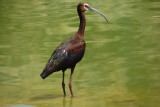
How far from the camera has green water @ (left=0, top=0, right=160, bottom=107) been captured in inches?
464

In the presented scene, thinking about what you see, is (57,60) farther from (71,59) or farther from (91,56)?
(91,56)

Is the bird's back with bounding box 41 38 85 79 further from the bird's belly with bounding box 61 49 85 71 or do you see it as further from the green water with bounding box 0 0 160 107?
the green water with bounding box 0 0 160 107

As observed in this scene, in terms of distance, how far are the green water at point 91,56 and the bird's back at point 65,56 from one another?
0.75 m

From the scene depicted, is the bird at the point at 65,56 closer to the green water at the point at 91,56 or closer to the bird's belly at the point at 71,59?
the bird's belly at the point at 71,59

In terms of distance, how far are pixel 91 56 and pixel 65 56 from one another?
3.97 meters

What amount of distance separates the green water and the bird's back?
2.47ft

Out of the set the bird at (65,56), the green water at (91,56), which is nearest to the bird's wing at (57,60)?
the bird at (65,56)

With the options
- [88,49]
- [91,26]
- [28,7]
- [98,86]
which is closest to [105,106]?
[98,86]

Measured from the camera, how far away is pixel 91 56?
15344 millimetres

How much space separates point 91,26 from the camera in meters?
19.6

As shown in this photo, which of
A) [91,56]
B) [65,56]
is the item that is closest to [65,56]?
[65,56]

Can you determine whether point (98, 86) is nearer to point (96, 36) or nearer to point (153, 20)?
point (96, 36)

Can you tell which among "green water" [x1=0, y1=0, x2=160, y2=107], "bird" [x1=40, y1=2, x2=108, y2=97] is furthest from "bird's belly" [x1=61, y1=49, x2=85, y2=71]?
"green water" [x1=0, y1=0, x2=160, y2=107]

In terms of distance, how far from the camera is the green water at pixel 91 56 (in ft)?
38.6
